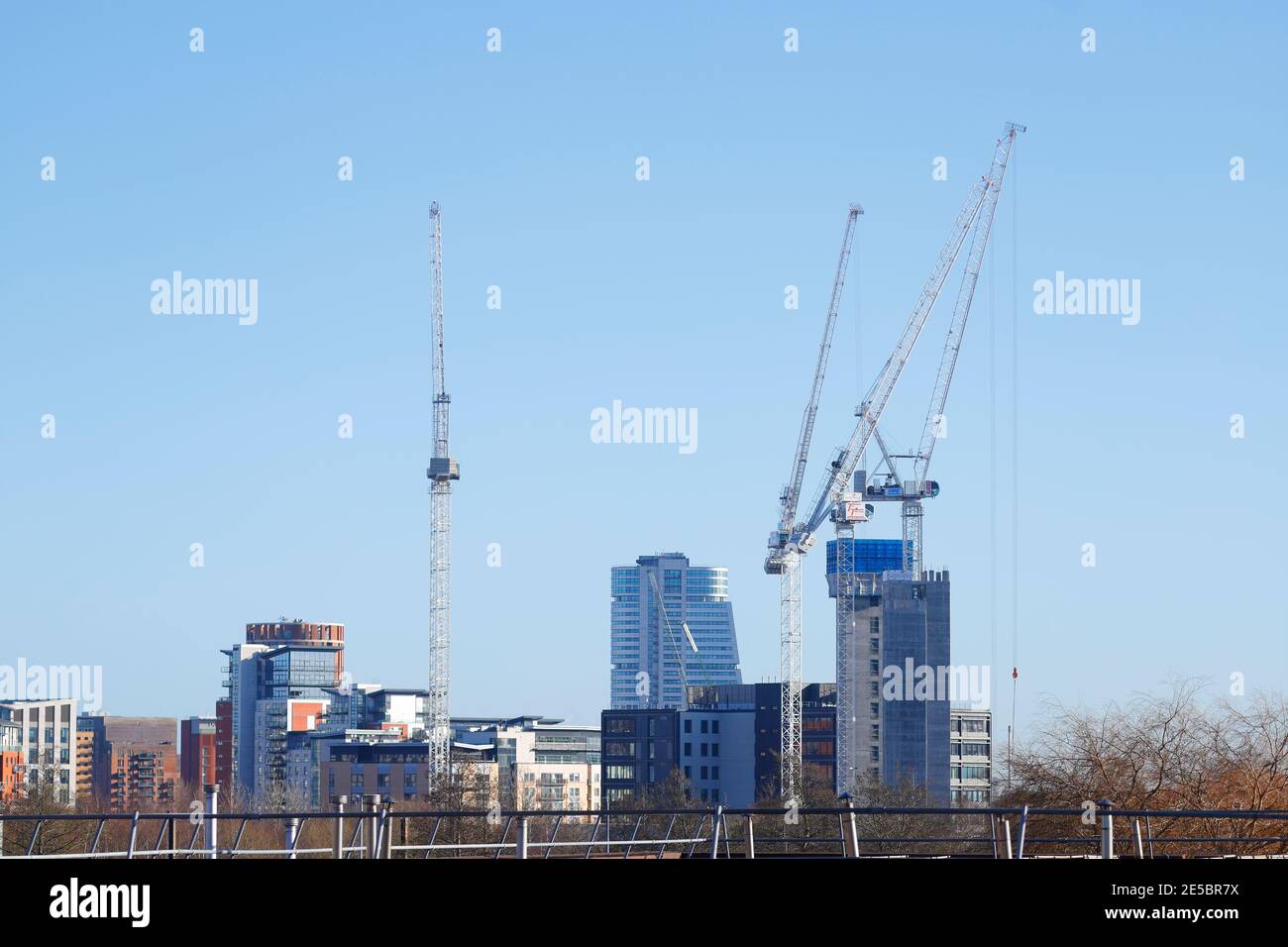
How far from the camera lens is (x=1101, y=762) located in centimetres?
5047

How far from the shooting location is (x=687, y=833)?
86.0m

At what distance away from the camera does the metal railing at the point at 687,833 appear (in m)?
24.4

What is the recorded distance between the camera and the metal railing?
24438 mm
